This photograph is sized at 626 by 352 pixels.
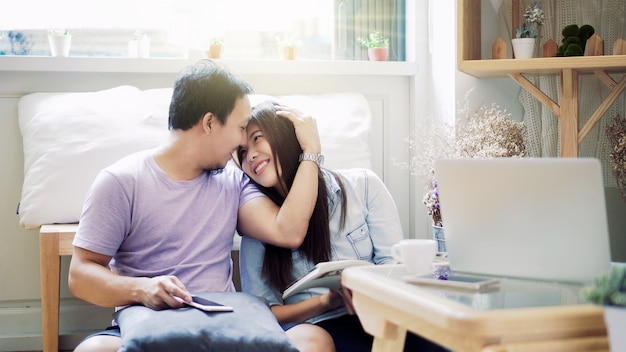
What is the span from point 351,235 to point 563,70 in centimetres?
91

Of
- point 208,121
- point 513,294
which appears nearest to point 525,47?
point 208,121

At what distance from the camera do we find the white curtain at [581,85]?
8.97 ft

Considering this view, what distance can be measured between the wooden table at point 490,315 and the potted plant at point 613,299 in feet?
0.10

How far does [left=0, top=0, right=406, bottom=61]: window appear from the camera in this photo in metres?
3.01

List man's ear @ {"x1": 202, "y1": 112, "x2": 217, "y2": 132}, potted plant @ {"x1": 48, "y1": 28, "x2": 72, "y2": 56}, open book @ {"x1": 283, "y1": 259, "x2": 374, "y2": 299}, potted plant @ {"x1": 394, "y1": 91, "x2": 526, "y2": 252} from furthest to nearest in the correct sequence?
potted plant @ {"x1": 48, "y1": 28, "x2": 72, "y2": 56}
potted plant @ {"x1": 394, "y1": 91, "x2": 526, "y2": 252}
man's ear @ {"x1": 202, "y1": 112, "x2": 217, "y2": 132}
open book @ {"x1": 283, "y1": 259, "x2": 374, "y2": 299}

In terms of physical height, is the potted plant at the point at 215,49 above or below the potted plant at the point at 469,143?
above

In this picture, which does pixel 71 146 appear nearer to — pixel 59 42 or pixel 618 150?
pixel 59 42

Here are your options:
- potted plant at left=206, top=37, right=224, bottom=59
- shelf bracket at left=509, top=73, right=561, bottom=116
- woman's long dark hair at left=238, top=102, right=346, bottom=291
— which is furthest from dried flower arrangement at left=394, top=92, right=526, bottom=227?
potted plant at left=206, top=37, right=224, bottom=59

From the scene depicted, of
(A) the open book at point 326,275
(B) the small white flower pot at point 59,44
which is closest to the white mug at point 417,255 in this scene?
(A) the open book at point 326,275

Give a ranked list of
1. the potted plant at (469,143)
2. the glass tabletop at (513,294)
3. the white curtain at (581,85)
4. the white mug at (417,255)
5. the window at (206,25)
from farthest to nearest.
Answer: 1. the window at (206,25)
2. the white curtain at (581,85)
3. the potted plant at (469,143)
4. the white mug at (417,255)
5. the glass tabletop at (513,294)

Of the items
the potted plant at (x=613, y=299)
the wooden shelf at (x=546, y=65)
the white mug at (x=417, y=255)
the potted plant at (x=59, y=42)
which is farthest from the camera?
the potted plant at (x=59, y=42)

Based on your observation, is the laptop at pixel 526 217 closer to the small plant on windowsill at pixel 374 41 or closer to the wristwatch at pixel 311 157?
the wristwatch at pixel 311 157

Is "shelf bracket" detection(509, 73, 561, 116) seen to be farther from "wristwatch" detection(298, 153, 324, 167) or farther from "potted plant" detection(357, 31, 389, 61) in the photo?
"wristwatch" detection(298, 153, 324, 167)

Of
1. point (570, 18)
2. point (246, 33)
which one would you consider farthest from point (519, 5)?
point (246, 33)
